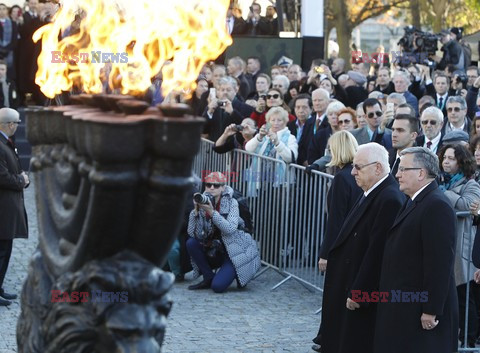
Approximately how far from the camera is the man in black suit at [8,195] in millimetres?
11516

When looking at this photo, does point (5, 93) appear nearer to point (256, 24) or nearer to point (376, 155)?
point (256, 24)

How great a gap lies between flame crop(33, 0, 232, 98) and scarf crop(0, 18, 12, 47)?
15.1 meters

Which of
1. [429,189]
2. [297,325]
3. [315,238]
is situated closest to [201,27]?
[429,189]

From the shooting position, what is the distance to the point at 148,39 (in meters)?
6.20

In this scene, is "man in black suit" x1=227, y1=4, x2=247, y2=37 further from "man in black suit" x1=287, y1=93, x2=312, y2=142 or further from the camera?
the camera

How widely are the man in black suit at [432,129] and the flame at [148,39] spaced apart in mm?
5767

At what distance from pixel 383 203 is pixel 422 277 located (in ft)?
2.59

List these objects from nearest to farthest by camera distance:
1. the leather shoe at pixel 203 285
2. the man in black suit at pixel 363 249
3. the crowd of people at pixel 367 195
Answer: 1. the crowd of people at pixel 367 195
2. the man in black suit at pixel 363 249
3. the leather shoe at pixel 203 285

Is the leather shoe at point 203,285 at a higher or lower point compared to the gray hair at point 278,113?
lower

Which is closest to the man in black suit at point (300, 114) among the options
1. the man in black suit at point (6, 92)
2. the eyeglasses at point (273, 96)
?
the eyeglasses at point (273, 96)

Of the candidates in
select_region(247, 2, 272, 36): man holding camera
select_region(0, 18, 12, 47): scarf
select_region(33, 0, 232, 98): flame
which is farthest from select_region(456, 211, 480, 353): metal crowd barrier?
select_region(247, 2, 272, 36): man holding camera

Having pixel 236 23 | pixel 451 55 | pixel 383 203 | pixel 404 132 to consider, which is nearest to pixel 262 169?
pixel 404 132

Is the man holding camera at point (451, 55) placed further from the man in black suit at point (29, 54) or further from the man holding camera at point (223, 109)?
the man in black suit at point (29, 54)

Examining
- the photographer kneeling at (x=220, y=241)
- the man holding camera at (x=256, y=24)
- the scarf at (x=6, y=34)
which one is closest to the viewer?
the photographer kneeling at (x=220, y=241)
